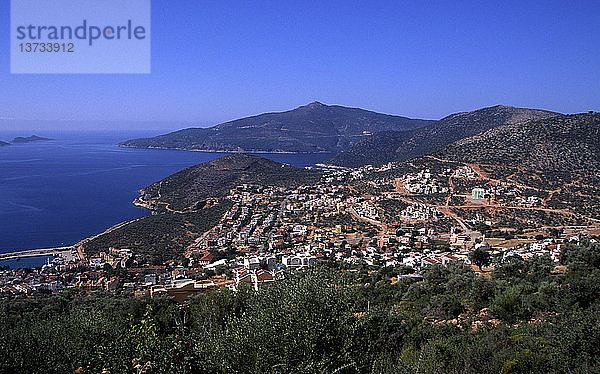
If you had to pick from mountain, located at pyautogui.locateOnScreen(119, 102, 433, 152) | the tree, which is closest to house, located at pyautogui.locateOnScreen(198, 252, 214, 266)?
the tree

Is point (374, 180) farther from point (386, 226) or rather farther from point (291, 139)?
point (291, 139)

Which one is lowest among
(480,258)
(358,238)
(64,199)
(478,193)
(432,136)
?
(64,199)

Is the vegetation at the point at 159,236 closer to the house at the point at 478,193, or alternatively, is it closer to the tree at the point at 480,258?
the tree at the point at 480,258

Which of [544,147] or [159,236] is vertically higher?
[544,147]

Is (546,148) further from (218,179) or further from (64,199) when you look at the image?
(64,199)

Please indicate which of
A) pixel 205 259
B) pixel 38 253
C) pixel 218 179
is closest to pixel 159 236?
pixel 205 259

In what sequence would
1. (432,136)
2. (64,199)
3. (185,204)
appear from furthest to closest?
(432,136) < (64,199) < (185,204)

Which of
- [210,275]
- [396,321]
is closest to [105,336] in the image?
[396,321]

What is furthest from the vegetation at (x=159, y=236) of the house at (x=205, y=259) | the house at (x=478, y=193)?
the house at (x=478, y=193)
